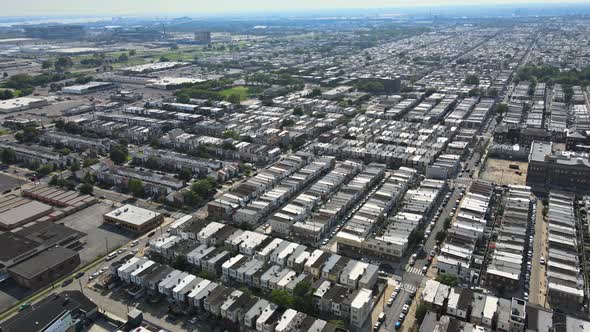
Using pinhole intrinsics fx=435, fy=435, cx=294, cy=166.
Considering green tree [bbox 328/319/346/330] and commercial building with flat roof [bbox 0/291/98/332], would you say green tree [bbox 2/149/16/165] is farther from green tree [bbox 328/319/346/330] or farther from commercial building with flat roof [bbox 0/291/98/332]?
green tree [bbox 328/319/346/330]

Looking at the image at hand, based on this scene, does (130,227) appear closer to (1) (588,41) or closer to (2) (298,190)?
(2) (298,190)

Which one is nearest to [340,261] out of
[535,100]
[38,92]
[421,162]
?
[421,162]

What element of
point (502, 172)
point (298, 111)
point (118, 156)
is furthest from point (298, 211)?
point (298, 111)

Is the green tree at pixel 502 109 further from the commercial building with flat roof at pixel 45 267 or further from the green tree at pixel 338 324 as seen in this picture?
the commercial building with flat roof at pixel 45 267

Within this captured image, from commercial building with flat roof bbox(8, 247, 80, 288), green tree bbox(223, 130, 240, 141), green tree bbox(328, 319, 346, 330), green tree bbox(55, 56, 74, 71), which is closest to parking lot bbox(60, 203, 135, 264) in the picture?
commercial building with flat roof bbox(8, 247, 80, 288)

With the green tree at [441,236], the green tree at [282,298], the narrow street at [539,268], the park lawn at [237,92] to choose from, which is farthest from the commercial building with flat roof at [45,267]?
Answer: the park lawn at [237,92]

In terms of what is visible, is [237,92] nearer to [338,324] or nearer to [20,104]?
[20,104]

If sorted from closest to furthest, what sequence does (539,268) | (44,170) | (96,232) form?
(539,268) < (96,232) < (44,170)
